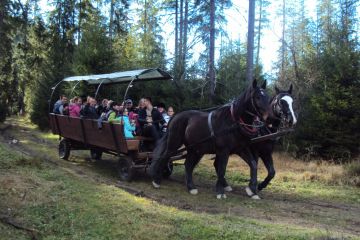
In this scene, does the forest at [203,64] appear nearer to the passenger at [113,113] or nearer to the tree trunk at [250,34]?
the tree trunk at [250,34]

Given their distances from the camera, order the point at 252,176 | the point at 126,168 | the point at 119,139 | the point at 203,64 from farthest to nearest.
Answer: the point at 203,64, the point at 126,168, the point at 119,139, the point at 252,176

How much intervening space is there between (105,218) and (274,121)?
14.2ft

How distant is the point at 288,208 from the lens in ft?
25.5

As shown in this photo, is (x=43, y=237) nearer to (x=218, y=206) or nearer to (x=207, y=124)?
(x=218, y=206)

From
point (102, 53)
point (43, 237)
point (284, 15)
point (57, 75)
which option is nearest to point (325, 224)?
point (43, 237)

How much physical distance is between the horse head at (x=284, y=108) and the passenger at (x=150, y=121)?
3232 mm

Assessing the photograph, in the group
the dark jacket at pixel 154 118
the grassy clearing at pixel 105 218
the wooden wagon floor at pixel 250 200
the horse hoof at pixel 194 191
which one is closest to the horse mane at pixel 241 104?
the wooden wagon floor at pixel 250 200

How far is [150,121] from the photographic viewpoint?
1044cm

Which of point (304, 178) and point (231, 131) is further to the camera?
point (304, 178)

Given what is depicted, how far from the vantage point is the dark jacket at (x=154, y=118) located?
1048 centimetres

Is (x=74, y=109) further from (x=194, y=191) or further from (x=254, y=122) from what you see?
(x=254, y=122)

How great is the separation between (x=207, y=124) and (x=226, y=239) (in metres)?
3.64

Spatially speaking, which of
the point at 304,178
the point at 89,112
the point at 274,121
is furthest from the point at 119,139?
the point at 304,178

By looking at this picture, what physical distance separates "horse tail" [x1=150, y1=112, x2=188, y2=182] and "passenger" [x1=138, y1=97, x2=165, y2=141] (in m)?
0.85
